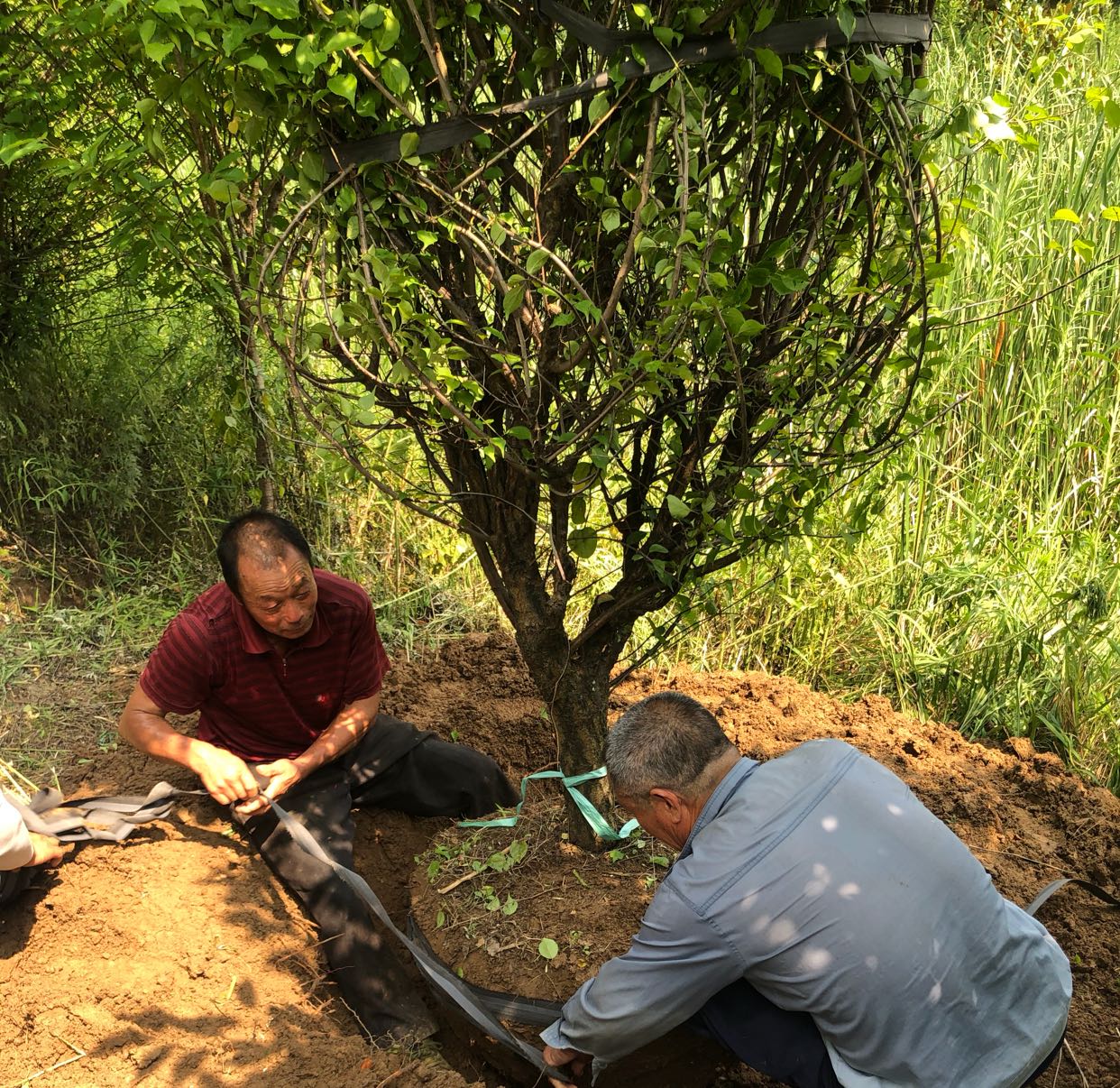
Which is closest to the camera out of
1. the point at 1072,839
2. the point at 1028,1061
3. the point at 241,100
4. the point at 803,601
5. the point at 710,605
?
the point at 241,100

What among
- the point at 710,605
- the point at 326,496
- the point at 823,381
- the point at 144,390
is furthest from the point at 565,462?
the point at 144,390

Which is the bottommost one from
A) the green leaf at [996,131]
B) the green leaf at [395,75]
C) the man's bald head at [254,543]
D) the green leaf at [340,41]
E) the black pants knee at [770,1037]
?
the black pants knee at [770,1037]

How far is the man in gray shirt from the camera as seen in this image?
2109 millimetres

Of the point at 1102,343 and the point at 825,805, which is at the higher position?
the point at 1102,343

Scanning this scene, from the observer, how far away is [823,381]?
7.89ft

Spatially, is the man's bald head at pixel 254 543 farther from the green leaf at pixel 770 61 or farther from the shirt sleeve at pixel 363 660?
the green leaf at pixel 770 61

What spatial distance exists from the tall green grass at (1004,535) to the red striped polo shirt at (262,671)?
1400 millimetres

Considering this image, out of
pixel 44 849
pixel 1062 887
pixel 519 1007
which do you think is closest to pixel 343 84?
pixel 519 1007

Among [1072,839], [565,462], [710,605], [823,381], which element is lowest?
[1072,839]

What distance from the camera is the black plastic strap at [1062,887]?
2814mm

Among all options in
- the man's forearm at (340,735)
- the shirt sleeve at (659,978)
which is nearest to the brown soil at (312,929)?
the man's forearm at (340,735)

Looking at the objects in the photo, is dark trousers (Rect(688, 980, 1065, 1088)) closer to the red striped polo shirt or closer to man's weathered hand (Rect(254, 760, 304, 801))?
man's weathered hand (Rect(254, 760, 304, 801))

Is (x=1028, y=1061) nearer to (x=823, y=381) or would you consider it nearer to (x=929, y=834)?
(x=929, y=834)

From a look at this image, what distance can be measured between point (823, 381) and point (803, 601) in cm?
211
